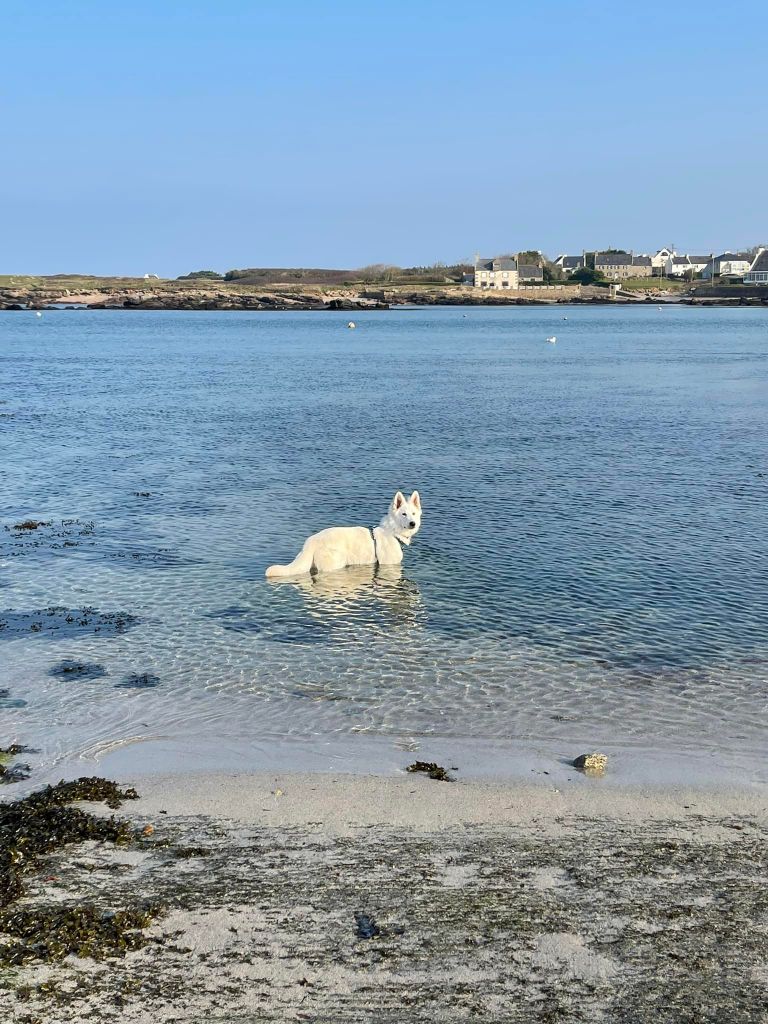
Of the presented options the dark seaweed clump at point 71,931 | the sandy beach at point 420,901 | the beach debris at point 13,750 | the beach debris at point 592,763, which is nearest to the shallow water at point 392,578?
the beach debris at point 13,750

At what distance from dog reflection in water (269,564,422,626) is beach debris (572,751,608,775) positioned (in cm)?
444

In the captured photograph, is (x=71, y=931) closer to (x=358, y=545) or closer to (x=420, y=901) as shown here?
(x=420, y=901)

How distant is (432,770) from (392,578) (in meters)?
6.61

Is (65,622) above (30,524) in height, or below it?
below

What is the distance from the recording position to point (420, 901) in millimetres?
6691

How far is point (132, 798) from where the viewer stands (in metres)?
8.35

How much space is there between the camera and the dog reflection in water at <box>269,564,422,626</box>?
44.9ft

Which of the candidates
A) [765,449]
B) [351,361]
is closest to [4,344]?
[351,361]

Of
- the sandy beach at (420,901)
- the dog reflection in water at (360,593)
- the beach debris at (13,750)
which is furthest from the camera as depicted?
the dog reflection in water at (360,593)

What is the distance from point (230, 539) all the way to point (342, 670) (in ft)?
22.6

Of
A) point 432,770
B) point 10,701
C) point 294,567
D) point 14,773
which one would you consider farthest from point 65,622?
point 432,770

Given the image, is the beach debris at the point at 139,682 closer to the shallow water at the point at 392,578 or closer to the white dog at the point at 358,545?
the shallow water at the point at 392,578

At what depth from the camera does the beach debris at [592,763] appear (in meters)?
9.02

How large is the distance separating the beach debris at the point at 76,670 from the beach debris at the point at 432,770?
442 centimetres
